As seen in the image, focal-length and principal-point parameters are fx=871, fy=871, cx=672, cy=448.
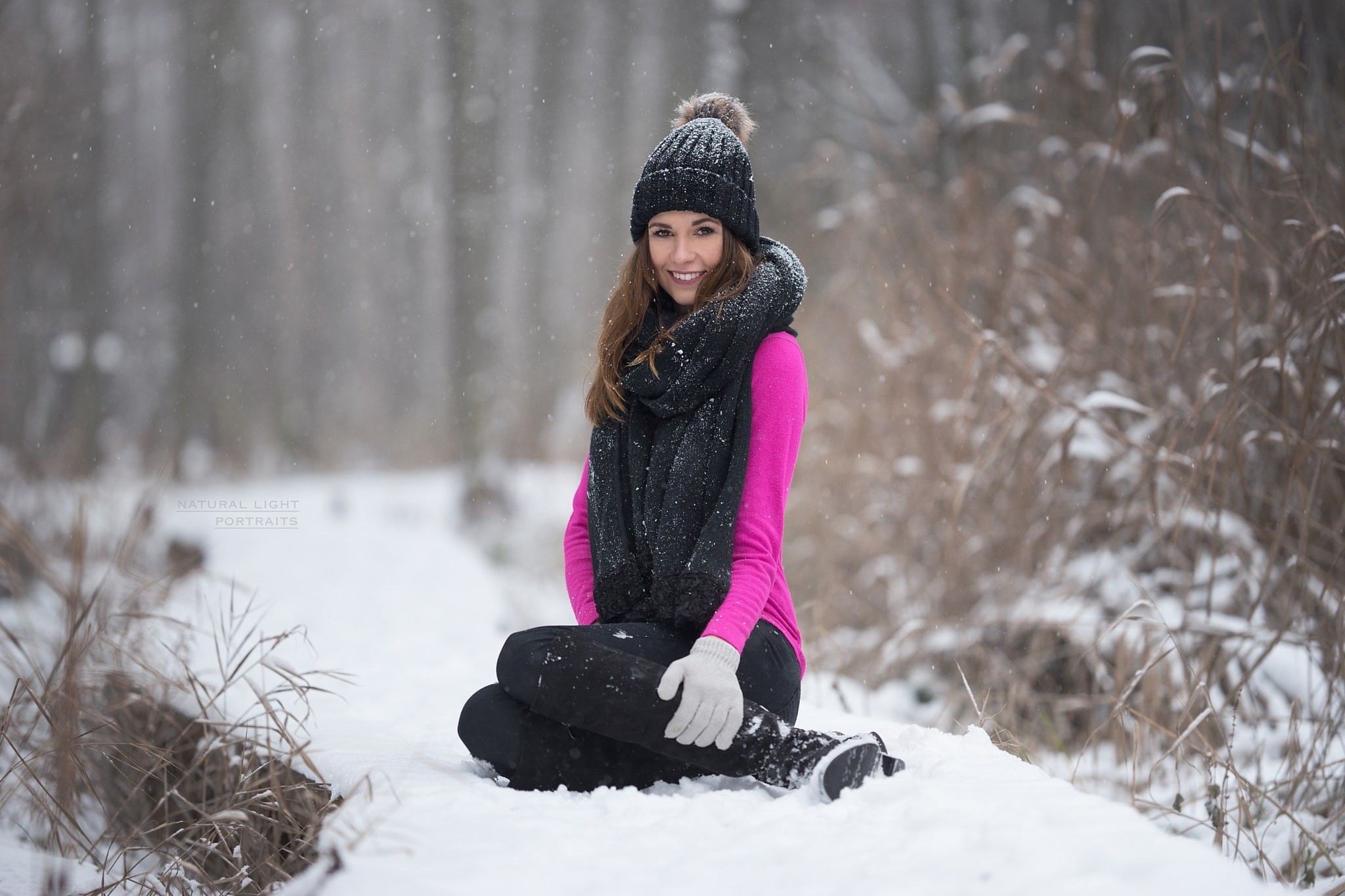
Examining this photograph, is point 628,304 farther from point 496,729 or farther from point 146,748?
point 146,748

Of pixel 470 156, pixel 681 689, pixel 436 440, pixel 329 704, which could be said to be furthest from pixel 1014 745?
pixel 436 440

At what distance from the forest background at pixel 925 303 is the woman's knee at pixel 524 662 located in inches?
36.0

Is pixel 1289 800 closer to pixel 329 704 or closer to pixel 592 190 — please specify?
pixel 329 704

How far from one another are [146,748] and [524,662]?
743 mm

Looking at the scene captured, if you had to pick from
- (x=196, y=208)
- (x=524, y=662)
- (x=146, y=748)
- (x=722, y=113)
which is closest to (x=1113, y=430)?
(x=722, y=113)

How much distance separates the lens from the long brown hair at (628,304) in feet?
5.46

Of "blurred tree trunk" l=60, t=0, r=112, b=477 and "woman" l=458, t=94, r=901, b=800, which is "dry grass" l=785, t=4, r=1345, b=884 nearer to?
Result: "woman" l=458, t=94, r=901, b=800

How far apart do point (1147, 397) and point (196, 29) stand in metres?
10.4

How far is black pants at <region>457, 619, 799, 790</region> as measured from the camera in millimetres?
1429

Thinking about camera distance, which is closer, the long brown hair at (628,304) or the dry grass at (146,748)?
the dry grass at (146,748)

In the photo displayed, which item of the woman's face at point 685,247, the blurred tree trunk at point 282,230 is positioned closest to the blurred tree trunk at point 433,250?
the blurred tree trunk at point 282,230

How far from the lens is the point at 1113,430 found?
2354mm

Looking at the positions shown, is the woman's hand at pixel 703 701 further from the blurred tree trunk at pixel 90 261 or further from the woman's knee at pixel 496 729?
the blurred tree trunk at pixel 90 261

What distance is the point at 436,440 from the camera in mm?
10602
